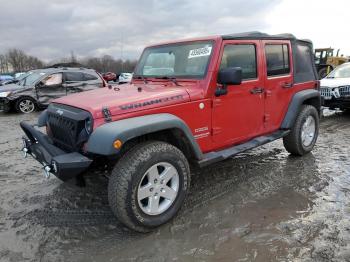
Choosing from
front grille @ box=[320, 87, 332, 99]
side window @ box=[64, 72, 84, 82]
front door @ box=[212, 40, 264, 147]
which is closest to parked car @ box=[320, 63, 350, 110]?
front grille @ box=[320, 87, 332, 99]

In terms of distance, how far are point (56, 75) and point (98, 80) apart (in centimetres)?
153

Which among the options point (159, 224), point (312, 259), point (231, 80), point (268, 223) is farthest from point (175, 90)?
point (312, 259)

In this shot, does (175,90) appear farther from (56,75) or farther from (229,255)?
(56,75)

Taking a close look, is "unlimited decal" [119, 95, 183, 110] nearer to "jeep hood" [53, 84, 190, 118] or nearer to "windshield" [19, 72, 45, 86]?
"jeep hood" [53, 84, 190, 118]

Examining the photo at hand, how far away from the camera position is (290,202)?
390 centimetres

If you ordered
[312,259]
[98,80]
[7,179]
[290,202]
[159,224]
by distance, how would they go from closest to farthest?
[312,259] < [159,224] < [290,202] < [7,179] < [98,80]

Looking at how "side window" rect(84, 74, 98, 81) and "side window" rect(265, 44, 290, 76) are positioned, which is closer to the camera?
"side window" rect(265, 44, 290, 76)

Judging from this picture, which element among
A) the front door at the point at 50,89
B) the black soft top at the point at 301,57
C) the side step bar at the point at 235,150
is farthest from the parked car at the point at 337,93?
the front door at the point at 50,89

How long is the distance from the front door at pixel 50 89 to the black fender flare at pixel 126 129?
9174 millimetres

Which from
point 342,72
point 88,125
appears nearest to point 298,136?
point 88,125

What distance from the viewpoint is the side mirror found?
370 centimetres

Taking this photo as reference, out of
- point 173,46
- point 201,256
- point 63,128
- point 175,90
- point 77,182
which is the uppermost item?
point 173,46

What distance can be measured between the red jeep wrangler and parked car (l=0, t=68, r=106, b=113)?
7.64 m

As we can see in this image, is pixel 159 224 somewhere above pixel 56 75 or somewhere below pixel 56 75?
below
